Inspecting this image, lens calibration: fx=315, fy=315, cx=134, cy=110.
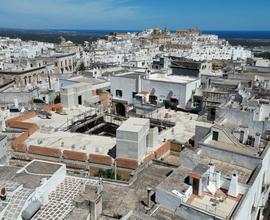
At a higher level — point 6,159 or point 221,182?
point 221,182

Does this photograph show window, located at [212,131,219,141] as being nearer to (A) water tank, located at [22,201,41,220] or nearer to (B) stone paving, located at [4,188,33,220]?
(A) water tank, located at [22,201,41,220]

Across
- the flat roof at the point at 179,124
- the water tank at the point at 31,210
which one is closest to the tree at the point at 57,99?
the flat roof at the point at 179,124

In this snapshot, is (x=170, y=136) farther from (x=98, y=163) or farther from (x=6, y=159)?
(x=6, y=159)

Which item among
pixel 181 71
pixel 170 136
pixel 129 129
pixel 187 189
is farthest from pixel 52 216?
pixel 181 71

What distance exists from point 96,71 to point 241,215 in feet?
167

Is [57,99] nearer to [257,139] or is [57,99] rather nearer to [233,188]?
[257,139]

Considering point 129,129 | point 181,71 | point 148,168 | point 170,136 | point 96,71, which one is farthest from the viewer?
point 96,71

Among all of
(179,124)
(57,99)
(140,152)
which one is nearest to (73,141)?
(140,152)

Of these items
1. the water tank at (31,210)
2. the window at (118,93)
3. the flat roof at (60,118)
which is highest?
the water tank at (31,210)

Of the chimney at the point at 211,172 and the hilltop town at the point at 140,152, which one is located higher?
the chimney at the point at 211,172

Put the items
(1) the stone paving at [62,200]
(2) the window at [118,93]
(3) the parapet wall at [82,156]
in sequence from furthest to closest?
(2) the window at [118,93] → (3) the parapet wall at [82,156] → (1) the stone paving at [62,200]

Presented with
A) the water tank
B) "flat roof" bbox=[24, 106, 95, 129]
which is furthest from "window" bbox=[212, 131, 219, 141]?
"flat roof" bbox=[24, 106, 95, 129]

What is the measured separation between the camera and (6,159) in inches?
1032

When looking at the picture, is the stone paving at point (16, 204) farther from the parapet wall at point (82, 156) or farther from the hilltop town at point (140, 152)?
the parapet wall at point (82, 156)
